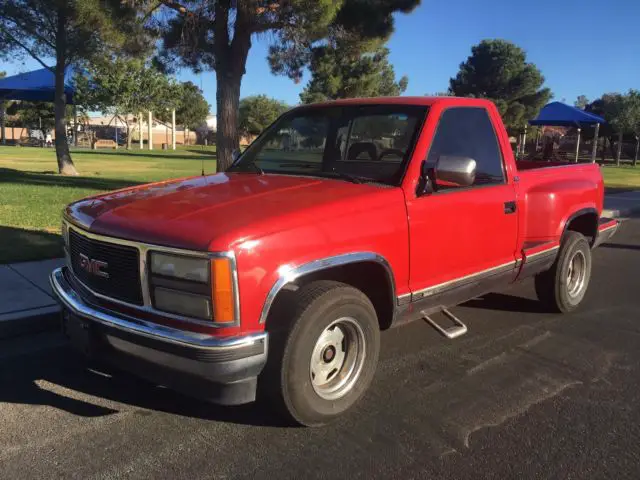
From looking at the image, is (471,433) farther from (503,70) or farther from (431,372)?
(503,70)

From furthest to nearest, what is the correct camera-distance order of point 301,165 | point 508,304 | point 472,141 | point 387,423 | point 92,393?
point 508,304, point 472,141, point 301,165, point 92,393, point 387,423

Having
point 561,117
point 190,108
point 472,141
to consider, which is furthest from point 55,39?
point 190,108

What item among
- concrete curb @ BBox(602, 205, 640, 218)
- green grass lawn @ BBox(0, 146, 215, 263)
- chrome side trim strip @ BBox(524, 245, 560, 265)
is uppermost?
chrome side trim strip @ BBox(524, 245, 560, 265)

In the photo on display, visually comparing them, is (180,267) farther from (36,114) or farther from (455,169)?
(36,114)

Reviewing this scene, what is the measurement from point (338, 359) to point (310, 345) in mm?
454

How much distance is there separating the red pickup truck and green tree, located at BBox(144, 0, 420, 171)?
7.73 meters

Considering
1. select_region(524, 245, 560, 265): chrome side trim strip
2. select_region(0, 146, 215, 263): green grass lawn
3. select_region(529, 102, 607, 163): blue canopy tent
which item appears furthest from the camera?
select_region(529, 102, 607, 163): blue canopy tent

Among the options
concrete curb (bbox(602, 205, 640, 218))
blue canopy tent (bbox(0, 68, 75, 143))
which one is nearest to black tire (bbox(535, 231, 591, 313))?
concrete curb (bbox(602, 205, 640, 218))

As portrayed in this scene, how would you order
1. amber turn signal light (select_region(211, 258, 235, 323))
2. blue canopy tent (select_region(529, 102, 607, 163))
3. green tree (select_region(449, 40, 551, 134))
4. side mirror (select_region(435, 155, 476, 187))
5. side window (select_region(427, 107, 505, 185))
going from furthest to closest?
green tree (select_region(449, 40, 551, 134)) < blue canopy tent (select_region(529, 102, 607, 163)) < side window (select_region(427, 107, 505, 185)) < side mirror (select_region(435, 155, 476, 187)) < amber turn signal light (select_region(211, 258, 235, 323))

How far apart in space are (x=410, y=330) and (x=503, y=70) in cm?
4138

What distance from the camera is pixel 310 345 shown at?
308 cm

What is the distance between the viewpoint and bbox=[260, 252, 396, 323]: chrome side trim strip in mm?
2936

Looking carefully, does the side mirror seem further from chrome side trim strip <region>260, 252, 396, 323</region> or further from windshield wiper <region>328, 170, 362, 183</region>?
chrome side trim strip <region>260, 252, 396, 323</region>

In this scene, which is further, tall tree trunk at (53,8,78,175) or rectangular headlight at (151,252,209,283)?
tall tree trunk at (53,8,78,175)
